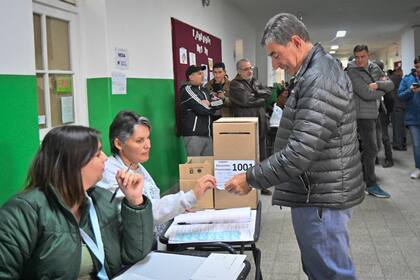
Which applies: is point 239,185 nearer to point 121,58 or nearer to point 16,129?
point 16,129

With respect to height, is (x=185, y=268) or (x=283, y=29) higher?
(x=283, y=29)

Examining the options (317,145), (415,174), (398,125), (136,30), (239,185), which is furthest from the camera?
(398,125)

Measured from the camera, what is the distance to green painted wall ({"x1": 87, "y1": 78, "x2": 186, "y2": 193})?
3652mm

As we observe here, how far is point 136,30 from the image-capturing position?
13.8 ft

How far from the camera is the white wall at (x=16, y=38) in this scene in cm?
237

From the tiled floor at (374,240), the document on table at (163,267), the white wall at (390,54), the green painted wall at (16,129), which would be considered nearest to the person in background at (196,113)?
the tiled floor at (374,240)

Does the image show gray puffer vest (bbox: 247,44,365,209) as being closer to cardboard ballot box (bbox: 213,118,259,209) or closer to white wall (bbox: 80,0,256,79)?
cardboard ballot box (bbox: 213,118,259,209)

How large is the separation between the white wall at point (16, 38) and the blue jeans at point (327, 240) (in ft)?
5.46

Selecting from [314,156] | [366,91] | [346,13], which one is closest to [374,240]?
[366,91]

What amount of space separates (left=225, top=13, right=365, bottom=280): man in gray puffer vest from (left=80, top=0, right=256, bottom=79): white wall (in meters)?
2.06

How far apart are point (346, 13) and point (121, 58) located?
8.04 meters

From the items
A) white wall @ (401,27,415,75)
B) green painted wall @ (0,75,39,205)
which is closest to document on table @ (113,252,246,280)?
green painted wall @ (0,75,39,205)

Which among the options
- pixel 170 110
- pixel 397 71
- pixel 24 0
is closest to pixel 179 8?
pixel 170 110

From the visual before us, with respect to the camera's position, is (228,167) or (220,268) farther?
(228,167)
